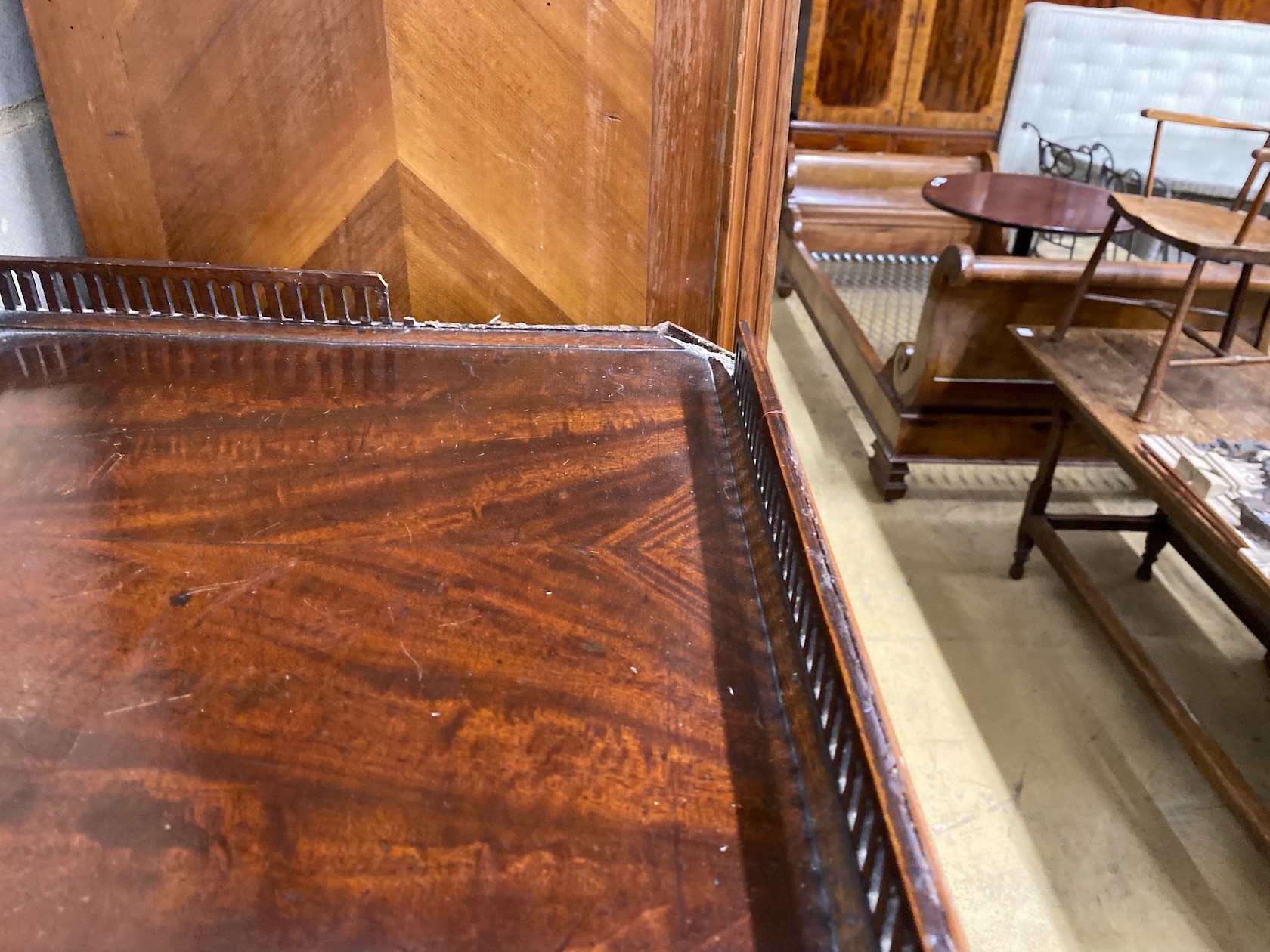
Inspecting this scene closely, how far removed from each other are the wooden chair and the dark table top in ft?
2.02

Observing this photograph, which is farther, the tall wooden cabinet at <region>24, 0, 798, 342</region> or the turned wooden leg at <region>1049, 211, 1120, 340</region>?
the turned wooden leg at <region>1049, 211, 1120, 340</region>

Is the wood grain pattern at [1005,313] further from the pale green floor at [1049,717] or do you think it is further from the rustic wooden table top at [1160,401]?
the pale green floor at [1049,717]

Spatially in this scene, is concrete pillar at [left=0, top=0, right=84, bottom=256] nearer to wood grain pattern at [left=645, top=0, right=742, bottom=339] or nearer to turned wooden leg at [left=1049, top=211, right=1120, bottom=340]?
wood grain pattern at [left=645, top=0, right=742, bottom=339]

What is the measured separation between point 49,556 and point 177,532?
0.33ft

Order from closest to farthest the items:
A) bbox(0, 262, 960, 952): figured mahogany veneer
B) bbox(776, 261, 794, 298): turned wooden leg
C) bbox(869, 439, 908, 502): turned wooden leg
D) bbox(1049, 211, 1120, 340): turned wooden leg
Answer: bbox(0, 262, 960, 952): figured mahogany veneer → bbox(1049, 211, 1120, 340): turned wooden leg → bbox(869, 439, 908, 502): turned wooden leg → bbox(776, 261, 794, 298): turned wooden leg

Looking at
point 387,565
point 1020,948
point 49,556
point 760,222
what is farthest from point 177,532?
point 1020,948

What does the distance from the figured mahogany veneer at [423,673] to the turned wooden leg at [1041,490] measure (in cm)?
142

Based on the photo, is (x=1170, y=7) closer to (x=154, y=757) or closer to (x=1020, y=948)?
(x=1020, y=948)

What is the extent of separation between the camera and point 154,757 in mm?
630

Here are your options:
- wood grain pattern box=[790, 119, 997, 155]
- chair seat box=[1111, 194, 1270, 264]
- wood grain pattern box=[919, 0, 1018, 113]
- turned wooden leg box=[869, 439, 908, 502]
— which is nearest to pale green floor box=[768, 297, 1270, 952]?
turned wooden leg box=[869, 439, 908, 502]

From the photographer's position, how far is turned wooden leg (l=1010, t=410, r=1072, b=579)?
2193 millimetres

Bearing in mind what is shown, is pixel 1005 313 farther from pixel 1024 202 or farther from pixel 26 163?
pixel 26 163

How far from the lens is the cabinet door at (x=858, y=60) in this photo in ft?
14.4

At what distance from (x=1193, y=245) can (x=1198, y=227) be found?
0.64 feet
